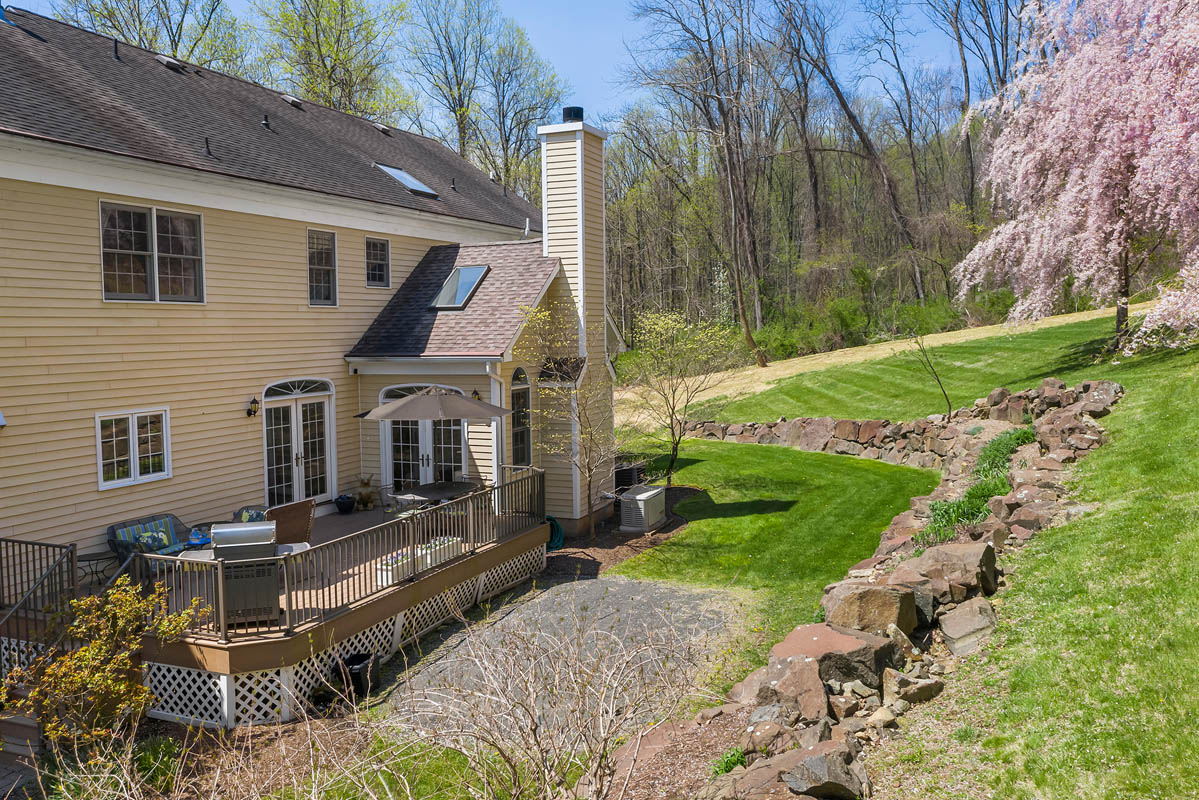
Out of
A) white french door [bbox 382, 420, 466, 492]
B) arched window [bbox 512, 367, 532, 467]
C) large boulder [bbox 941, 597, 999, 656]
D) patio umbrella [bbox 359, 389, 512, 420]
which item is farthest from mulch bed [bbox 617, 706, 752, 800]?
arched window [bbox 512, 367, 532, 467]

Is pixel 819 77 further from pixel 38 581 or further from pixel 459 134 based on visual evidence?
pixel 38 581

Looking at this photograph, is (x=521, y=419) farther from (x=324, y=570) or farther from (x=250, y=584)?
(x=250, y=584)

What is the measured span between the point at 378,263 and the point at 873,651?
1182 centimetres

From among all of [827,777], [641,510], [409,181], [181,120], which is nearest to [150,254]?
[181,120]

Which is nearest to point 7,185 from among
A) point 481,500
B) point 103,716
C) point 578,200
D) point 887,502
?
point 103,716

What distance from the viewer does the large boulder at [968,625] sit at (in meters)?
6.73

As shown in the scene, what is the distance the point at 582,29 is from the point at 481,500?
2357 cm

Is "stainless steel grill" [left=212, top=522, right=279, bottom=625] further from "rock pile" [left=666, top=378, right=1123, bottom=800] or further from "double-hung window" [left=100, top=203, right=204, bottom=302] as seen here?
"rock pile" [left=666, top=378, right=1123, bottom=800]

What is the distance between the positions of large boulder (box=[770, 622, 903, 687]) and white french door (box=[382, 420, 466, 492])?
8.17 m

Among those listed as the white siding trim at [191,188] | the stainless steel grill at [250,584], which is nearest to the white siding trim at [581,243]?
the white siding trim at [191,188]

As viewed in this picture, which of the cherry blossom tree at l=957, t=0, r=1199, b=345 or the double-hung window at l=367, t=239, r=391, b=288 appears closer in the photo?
the cherry blossom tree at l=957, t=0, r=1199, b=345

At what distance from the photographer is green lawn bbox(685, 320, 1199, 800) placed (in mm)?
4574

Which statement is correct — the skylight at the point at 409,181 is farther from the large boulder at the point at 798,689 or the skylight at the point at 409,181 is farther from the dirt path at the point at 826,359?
the large boulder at the point at 798,689

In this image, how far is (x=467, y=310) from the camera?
1434 cm
